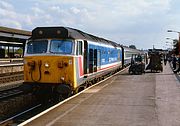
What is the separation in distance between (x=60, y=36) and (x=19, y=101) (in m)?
4.14

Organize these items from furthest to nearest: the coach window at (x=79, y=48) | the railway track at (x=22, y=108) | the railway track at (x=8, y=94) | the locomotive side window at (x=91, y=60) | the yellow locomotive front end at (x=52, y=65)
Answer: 1. the locomotive side window at (x=91, y=60)
2. the railway track at (x=8, y=94)
3. the coach window at (x=79, y=48)
4. the yellow locomotive front end at (x=52, y=65)
5. the railway track at (x=22, y=108)

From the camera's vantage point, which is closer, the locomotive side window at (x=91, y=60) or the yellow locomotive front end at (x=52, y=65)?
the yellow locomotive front end at (x=52, y=65)

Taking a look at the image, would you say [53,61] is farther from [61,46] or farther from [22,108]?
[22,108]

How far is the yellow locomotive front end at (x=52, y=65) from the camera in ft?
48.6

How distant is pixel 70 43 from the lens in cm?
1533

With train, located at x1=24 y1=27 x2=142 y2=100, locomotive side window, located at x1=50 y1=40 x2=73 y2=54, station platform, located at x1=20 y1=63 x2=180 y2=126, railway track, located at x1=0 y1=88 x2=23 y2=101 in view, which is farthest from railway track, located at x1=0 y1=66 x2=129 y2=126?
locomotive side window, located at x1=50 y1=40 x2=73 y2=54

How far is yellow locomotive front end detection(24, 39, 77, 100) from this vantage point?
14.8 m

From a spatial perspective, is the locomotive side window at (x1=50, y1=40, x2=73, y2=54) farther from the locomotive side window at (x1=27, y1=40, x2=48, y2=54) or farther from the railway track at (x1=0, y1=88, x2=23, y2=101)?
the railway track at (x1=0, y1=88, x2=23, y2=101)

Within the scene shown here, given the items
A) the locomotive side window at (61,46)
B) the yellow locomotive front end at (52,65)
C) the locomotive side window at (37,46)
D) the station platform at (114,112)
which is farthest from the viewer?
the locomotive side window at (37,46)

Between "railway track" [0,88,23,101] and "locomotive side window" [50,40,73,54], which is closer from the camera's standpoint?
"locomotive side window" [50,40,73,54]

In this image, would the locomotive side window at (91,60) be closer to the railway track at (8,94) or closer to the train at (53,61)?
the train at (53,61)

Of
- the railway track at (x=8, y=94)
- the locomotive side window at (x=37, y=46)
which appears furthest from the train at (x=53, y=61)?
the railway track at (x=8, y=94)

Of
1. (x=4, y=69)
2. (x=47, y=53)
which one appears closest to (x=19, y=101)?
(x=47, y=53)

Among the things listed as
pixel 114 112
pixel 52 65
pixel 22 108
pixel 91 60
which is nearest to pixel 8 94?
pixel 22 108
